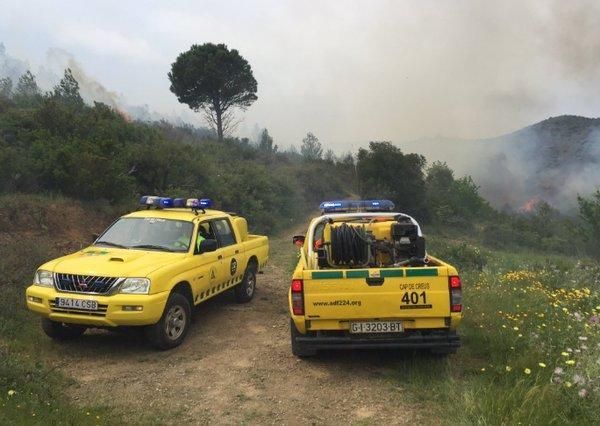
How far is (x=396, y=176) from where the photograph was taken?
3869cm

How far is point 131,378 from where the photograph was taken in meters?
5.11

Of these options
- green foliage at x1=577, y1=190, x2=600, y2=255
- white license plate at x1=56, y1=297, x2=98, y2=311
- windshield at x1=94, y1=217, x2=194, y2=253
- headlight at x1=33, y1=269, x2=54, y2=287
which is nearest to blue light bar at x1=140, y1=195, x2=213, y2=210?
windshield at x1=94, y1=217, x2=194, y2=253

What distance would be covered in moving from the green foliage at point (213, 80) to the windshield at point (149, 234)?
1225 inches

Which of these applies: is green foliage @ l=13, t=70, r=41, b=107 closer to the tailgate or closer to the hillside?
the tailgate

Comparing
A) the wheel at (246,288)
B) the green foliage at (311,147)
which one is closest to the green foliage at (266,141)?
the green foliage at (311,147)

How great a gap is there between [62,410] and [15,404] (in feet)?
1.14

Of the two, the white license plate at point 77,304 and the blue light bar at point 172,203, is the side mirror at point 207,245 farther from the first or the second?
the white license plate at point 77,304

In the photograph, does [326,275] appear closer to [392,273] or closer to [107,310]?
[392,273]

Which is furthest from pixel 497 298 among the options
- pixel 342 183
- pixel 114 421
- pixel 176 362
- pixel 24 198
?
pixel 342 183

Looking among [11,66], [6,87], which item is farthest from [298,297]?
[11,66]

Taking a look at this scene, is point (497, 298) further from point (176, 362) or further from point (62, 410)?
point (62, 410)

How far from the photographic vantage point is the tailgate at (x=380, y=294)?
16.6ft

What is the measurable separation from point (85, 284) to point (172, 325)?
1142mm

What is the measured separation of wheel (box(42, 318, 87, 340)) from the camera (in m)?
5.97
